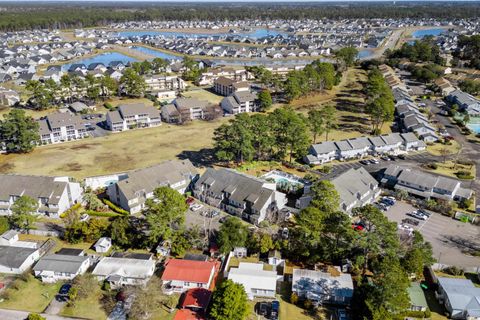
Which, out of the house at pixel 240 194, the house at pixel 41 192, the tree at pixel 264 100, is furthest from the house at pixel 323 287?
the tree at pixel 264 100

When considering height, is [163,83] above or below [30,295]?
above

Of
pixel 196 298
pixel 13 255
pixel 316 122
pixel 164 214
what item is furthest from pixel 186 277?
pixel 316 122

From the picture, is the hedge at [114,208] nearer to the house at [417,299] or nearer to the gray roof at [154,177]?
the gray roof at [154,177]

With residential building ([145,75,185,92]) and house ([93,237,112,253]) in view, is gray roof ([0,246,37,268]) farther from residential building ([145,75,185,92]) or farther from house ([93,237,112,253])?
residential building ([145,75,185,92])

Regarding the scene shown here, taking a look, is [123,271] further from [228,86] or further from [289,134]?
[228,86]

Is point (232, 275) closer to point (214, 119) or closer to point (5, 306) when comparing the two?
point (5, 306)

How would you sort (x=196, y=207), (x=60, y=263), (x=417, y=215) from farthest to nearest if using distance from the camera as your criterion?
(x=196, y=207), (x=417, y=215), (x=60, y=263)
